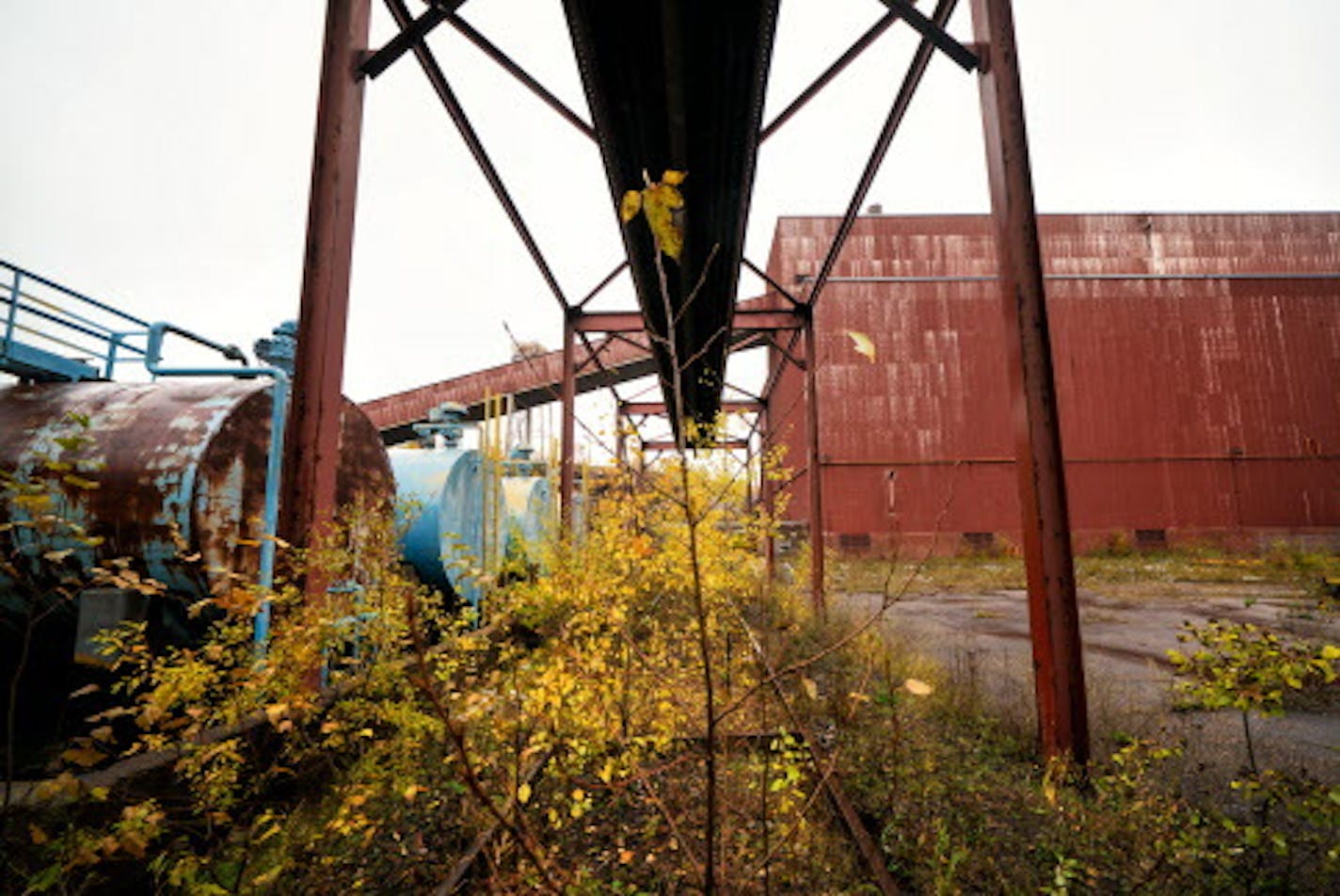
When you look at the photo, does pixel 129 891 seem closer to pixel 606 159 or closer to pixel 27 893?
pixel 27 893

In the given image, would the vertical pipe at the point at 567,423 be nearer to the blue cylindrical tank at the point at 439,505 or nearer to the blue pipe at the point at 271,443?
the blue cylindrical tank at the point at 439,505

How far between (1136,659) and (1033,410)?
4.81 m

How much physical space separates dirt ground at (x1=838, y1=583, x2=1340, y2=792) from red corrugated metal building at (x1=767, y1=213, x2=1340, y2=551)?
184 inches

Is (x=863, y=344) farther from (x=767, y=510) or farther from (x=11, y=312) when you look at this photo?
(x=767, y=510)

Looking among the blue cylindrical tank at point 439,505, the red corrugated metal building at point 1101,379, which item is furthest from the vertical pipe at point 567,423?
the red corrugated metal building at point 1101,379

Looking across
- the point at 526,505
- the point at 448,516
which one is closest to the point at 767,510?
the point at 526,505

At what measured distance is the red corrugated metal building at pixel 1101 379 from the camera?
15766mm

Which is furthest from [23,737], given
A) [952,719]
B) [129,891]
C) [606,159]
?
[952,719]

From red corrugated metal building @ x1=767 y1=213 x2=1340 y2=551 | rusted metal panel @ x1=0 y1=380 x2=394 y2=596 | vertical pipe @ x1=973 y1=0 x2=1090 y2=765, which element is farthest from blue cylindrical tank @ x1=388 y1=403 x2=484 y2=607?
red corrugated metal building @ x1=767 y1=213 x2=1340 y2=551

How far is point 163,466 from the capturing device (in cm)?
373

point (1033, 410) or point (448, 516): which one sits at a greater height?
point (1033, 410)

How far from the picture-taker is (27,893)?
5.52ft

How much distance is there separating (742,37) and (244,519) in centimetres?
432

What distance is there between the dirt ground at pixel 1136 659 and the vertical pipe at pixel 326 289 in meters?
3.98
